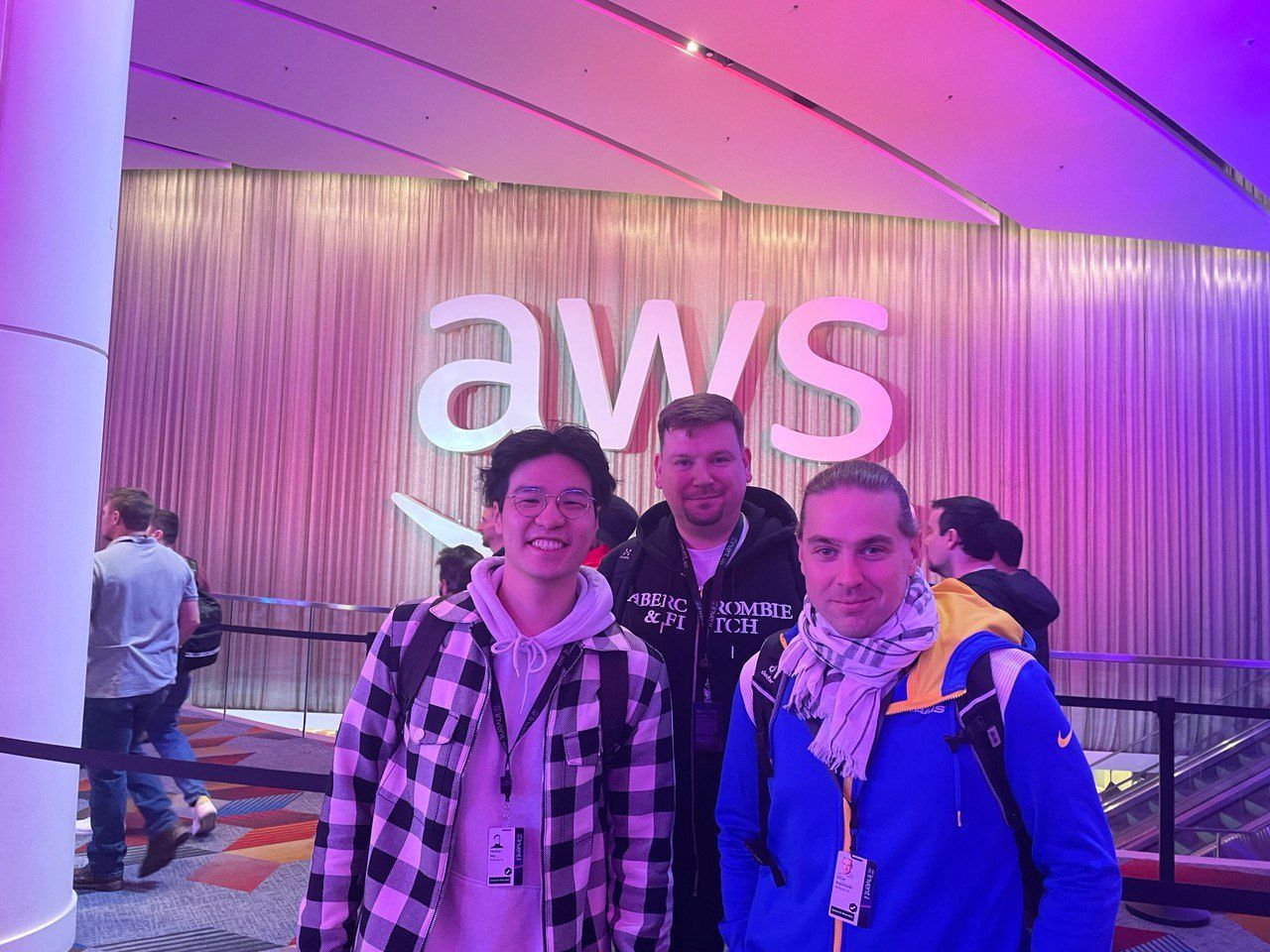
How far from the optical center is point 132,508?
5375mm

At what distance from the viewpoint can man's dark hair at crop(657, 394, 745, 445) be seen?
256 centimetres

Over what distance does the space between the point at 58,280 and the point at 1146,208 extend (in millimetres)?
9605

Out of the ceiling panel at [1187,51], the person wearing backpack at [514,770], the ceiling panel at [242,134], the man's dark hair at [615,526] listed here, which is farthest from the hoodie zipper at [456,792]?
the ceiling panel at [242,134]

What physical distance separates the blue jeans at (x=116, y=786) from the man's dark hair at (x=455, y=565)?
1.97 metres

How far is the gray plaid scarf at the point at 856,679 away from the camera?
1.72 metres

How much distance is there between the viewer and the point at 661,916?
6.59 feet

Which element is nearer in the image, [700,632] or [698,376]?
[700,632]

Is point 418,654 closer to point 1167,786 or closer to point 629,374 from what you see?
point 1167,786

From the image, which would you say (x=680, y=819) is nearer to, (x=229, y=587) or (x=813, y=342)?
(x=813, y=342)

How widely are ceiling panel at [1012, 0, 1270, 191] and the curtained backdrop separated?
339 centimetres

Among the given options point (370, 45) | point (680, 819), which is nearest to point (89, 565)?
point (680, 819)

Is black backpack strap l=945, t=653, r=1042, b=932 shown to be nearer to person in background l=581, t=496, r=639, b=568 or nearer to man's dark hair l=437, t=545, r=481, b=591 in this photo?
person in background l=581, t=496, r=639, b=568

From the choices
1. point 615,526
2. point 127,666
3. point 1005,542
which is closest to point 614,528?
point 615,526

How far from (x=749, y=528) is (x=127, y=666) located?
13.0 feet
